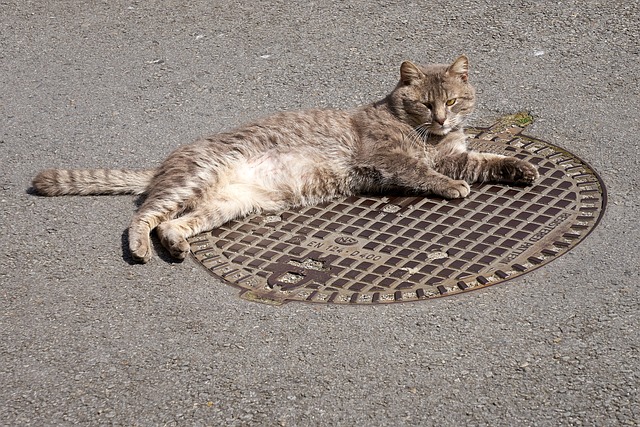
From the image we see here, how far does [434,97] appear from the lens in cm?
598

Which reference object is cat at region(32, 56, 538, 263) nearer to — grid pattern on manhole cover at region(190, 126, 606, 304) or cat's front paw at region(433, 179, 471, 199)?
cat's front paw at region(433, 179, 471, 199)

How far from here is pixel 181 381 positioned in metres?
4.13

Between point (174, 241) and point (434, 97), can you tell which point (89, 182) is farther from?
point (434, 97)

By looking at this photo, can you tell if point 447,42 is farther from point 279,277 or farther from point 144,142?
point 279,277

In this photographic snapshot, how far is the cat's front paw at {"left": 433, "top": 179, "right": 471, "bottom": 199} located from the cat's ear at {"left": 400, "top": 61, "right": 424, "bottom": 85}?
816 mm

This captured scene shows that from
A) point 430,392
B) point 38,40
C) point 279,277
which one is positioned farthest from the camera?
point 38,40

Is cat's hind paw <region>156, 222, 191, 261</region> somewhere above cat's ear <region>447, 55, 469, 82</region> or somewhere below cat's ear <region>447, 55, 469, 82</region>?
below

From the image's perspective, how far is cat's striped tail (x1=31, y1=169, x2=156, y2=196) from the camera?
577 centimetres

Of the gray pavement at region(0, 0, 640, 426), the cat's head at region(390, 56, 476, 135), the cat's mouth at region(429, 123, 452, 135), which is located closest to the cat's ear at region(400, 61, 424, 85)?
the cat's head at region(390, 56, 476, 135)

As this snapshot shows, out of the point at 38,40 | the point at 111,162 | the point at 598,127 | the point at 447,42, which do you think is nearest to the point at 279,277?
the point at 111,162

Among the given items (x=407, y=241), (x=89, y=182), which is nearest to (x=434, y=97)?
(x=407, y=241)

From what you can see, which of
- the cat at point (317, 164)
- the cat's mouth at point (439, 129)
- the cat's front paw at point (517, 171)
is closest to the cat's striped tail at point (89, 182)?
the cat at point (317, 164)

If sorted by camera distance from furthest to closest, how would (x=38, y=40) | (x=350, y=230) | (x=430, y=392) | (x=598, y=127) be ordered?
(x=38, y=40) < (x=598, y=127) < (x=350, y=230) < (x=430, y=392)

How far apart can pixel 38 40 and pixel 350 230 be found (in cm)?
428
